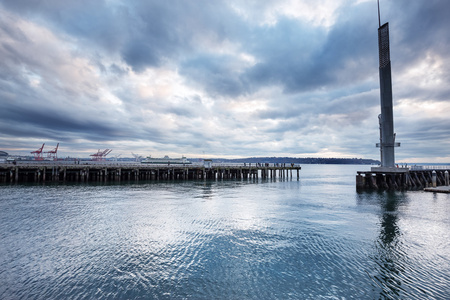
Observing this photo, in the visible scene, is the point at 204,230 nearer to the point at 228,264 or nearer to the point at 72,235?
the point at 228,264

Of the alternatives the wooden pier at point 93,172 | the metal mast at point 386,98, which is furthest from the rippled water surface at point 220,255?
the wooden pier at point 93,172

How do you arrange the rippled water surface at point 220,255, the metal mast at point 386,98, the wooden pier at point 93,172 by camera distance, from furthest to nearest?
the wooden pier at point 93,172 < the metal mast at point 386,98 < the rippled water surface at point 220,255

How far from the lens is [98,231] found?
1712 cm

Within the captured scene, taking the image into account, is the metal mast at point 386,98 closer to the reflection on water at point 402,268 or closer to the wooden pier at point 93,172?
the reflection on water at point 402,268

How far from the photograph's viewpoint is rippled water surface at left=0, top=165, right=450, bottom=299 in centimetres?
959

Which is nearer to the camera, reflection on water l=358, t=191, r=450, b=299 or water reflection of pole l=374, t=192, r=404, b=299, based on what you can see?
reflection on water l=358, t=191, r=450, b=299

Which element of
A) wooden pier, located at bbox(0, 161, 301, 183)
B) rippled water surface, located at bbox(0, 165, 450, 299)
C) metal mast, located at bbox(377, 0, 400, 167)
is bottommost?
rippled water surface, located at bbox(0, 165, 450, 299)

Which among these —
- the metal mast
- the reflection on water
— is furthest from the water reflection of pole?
the metal mast

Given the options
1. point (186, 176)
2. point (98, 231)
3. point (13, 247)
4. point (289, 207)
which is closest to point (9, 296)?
point (13, 247)

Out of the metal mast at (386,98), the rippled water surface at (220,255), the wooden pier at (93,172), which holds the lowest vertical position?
the rippled water surface at (220,255)

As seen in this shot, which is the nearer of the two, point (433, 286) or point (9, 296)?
point (9, 296)

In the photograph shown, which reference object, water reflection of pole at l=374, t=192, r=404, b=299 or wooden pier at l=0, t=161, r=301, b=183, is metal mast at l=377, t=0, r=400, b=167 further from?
wooden pier at l=0, t=161, r=301, b=183

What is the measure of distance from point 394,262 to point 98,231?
19.6m

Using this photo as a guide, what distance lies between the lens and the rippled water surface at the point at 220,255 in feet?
31.5
